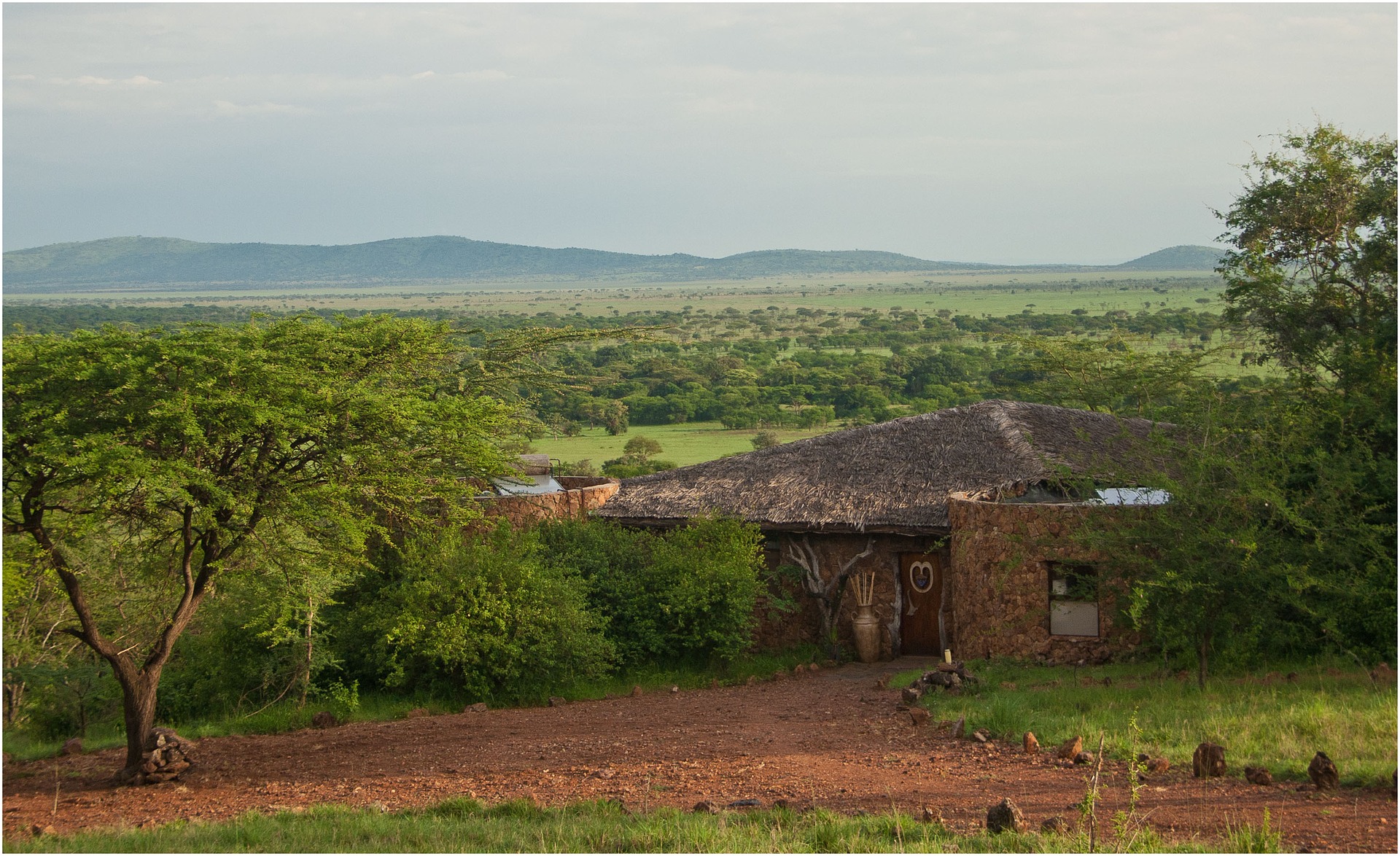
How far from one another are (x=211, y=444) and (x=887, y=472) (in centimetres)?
876

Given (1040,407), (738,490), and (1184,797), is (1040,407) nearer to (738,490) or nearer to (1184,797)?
(738,490)

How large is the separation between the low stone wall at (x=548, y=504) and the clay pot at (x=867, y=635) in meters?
4.00

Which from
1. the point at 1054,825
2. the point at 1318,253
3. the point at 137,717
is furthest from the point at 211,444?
the point at 1318,253

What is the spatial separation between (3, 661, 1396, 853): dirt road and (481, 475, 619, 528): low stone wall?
3103mm

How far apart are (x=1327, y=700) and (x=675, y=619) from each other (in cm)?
720

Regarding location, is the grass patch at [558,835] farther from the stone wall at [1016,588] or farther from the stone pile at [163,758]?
the stone wall at [1016,588]

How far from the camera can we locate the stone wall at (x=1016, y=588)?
42.5ft

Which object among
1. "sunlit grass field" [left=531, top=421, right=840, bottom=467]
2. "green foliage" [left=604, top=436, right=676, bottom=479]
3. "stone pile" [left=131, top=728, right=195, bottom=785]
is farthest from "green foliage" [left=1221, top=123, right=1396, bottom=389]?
"sunlit grass field" [left=531, top=421, right=840, bottom=467]

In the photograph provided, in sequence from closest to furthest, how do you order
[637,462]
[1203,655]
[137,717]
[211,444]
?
1. [211,444]
2. [137,717]
3. [1203,655]
4. [637,462]

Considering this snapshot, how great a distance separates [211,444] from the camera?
34.4 feet

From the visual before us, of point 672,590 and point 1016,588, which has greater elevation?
point 1016,588

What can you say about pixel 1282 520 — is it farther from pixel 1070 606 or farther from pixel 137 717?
pixel 137 717

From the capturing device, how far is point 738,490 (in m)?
16.4

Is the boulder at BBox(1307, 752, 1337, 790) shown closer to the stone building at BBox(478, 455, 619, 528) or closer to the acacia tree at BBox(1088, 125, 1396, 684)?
the acacia tree at BBox(1088, 125, 1396, 684)
